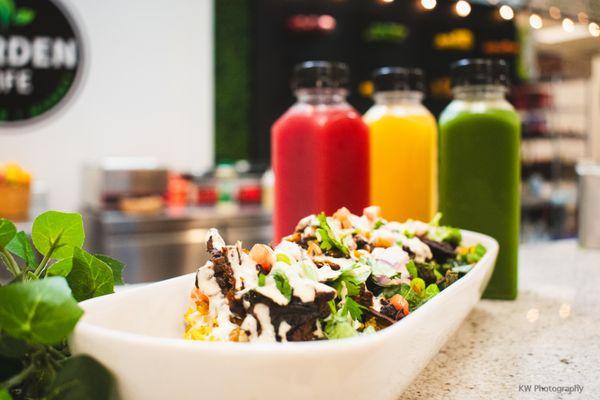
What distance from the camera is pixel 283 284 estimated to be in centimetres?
55

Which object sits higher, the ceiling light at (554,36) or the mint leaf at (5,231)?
the ceiling light at (554,36)

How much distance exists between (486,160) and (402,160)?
6.3 inches

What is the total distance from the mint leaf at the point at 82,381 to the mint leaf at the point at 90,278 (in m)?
0.19

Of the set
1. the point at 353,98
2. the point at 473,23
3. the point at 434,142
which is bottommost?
the point at 434,142

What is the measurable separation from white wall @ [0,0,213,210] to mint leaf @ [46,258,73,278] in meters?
3.75

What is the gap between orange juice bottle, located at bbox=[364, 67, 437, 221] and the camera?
1.18 m

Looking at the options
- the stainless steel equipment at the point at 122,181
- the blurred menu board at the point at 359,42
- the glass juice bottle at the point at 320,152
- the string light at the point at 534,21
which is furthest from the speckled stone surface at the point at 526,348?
the blurred menu board at the point at 359,42

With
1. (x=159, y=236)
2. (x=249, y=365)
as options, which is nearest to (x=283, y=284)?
(x=249, y=365)

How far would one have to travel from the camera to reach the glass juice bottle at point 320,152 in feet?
3.66

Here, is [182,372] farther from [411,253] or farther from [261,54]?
[261,54]

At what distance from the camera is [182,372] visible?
1.42ft

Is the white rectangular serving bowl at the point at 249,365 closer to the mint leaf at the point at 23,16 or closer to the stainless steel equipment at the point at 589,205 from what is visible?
the stainless steel equipment at the point at 589,205

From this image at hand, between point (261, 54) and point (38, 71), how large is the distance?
5.41 feet

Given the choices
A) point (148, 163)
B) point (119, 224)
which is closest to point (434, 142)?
point (119, 224)
